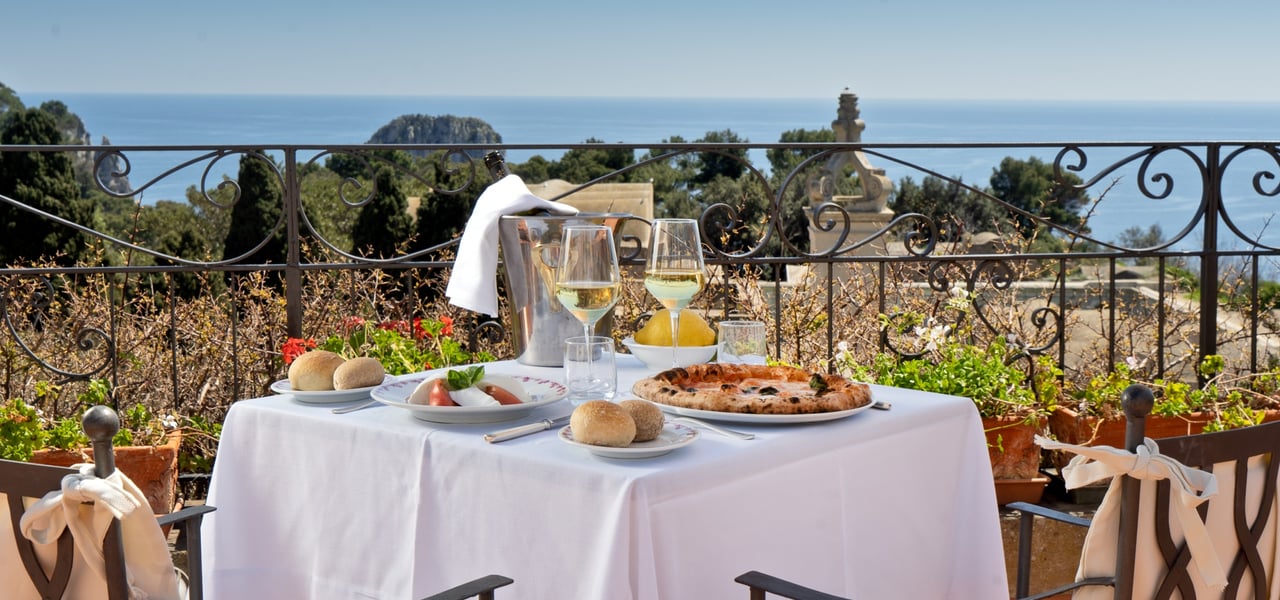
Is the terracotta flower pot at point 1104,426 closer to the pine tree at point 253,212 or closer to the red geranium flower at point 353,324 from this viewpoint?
the red geranium flower at point 353,324

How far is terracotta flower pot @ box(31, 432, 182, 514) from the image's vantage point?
306 centimetres

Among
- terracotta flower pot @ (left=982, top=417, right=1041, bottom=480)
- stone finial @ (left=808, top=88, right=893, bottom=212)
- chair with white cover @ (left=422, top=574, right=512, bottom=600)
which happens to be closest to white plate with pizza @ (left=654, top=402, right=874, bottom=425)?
chair with white cover @ (left=422, top=574, right=512, bottom=600)

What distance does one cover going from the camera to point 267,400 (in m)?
1.90

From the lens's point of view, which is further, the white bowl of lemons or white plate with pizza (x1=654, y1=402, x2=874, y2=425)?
the white bowl of lemons

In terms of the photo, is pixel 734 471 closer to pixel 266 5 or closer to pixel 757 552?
pixel 757 552

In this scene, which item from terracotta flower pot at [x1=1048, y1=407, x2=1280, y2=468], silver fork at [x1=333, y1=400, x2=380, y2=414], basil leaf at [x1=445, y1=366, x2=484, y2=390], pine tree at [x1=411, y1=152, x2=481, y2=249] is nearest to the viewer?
basil leaf at [x1=445, y1=366, x2=484, y2=390]

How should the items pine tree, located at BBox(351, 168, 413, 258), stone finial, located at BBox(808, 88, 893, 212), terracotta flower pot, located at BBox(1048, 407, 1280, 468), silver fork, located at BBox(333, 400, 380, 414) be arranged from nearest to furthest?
A: silver fork, located at BBox(333, 400, 380, 414)
terracotta flower pot, located at BBox(1048, 407, 1280, 468)
stone finial, located at BBox(808, 88, 893, 212)
pine tree, located at BBox(351, 168, 413, 258)

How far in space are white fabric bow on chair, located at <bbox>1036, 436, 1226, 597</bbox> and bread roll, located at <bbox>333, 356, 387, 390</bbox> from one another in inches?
41.7

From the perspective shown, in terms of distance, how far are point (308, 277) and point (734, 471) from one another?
4.09m

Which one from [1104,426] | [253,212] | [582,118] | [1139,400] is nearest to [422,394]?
[1139,400]

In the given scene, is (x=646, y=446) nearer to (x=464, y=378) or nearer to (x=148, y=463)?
(x=464, y=378)

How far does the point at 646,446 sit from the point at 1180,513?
2.14 ft

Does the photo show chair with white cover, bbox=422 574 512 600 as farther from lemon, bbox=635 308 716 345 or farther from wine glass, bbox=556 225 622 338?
lemon, bbox=635 308 716 345

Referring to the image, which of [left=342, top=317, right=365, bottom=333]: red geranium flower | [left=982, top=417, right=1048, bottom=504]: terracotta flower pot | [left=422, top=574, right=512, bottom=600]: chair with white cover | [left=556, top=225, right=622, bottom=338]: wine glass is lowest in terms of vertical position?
[left=982, top=417, right=1048, bottom=504]: terracotta flower pot
